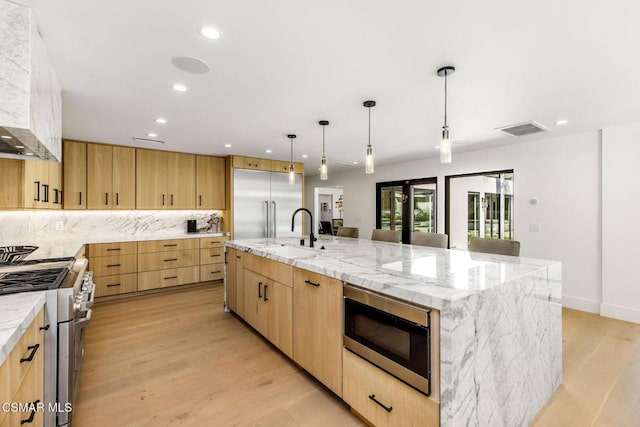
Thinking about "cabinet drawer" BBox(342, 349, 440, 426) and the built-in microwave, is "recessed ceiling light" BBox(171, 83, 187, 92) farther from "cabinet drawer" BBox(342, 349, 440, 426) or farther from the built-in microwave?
"cabinet drawer" BBox(342, 349, 440, 426)

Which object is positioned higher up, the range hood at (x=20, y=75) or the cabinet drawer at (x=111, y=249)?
the range hood at (x=20, y=75)

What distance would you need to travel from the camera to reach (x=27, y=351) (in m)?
1.24

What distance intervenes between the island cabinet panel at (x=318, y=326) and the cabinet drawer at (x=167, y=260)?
3.32m

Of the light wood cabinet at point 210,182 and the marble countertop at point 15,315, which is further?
the light wood cabinet at point 210,182

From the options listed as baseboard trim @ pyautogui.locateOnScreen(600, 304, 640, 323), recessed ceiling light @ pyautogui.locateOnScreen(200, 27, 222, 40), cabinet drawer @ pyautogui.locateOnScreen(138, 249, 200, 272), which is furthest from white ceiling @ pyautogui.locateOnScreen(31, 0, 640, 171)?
baseboard trim @ pyautogui.locateOnScreen(600, 304, 640, 323)

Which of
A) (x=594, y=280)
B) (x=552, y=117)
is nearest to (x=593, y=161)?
(x=552, y=117)

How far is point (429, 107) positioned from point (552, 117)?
4.96 feet

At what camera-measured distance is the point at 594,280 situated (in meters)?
3.84

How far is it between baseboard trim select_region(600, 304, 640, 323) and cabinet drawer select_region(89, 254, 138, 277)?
6525 millimetres

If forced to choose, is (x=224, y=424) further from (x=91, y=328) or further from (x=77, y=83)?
(x=77, y=83)

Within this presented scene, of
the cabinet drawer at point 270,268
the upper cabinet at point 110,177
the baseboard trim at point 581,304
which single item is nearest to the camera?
the cabinet drawer at point 270,268

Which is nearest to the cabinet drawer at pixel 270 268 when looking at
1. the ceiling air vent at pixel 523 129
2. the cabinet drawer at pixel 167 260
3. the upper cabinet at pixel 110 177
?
the cabinet drawer at pixel 167 260

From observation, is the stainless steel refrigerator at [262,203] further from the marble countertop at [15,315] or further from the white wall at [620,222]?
the white wall at [620,222]

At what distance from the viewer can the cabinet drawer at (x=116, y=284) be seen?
13.9 ft
